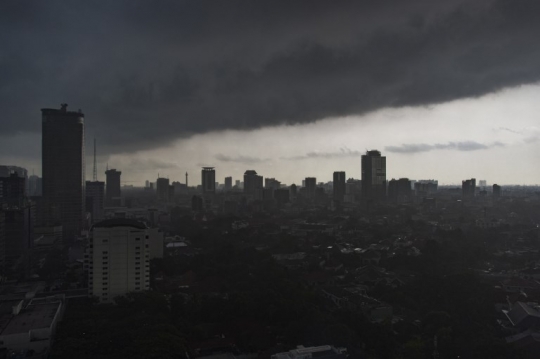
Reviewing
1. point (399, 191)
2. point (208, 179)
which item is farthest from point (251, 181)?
point (399, 191)

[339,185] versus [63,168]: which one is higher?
[63,168]

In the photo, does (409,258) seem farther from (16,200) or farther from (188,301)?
(16,200)

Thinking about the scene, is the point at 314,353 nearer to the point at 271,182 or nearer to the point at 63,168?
the point at 63,168

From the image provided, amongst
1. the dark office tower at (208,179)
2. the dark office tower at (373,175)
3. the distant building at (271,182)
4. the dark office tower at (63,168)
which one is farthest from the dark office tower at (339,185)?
the dark office tower at (63,168)

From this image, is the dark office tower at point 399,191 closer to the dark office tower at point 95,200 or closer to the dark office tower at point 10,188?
the dark office tower at point 95,200

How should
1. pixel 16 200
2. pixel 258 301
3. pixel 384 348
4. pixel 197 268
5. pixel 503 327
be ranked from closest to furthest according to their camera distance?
1. pixel 384 348
2. pixel 503 327
3. pixel 258 301
4. pixel 197 268
5. pixel 16 200

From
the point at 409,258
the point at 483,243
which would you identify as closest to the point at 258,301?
the point at 409,258
